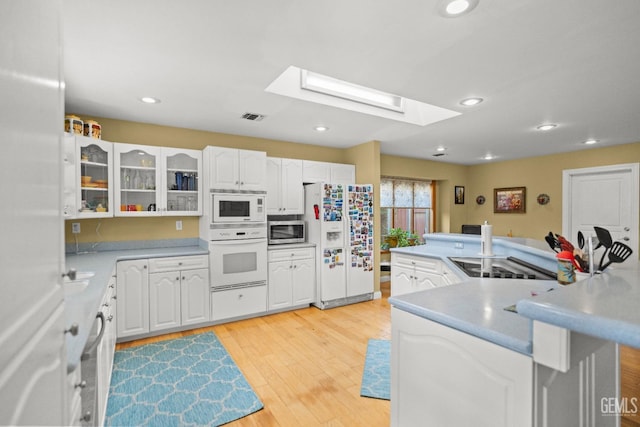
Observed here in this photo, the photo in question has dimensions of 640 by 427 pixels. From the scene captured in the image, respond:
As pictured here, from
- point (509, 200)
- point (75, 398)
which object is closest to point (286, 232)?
point (75, 398)

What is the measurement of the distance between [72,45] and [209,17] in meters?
0.99

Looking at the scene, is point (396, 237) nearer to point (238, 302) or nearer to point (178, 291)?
point (238, 302)

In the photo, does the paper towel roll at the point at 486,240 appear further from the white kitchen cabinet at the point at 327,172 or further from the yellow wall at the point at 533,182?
the yellow wall at the point at 533,182

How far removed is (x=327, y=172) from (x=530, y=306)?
3.86 metres

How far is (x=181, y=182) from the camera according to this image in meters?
3.63

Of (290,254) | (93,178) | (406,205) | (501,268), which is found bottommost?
(290,254)

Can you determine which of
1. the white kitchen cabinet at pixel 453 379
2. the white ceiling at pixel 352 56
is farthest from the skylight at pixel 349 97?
the white kitchen cabinet at pixel 453 379

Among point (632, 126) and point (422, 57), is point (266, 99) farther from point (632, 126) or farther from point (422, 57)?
point (632, 126)

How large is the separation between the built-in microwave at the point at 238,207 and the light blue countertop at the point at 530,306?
2608mm

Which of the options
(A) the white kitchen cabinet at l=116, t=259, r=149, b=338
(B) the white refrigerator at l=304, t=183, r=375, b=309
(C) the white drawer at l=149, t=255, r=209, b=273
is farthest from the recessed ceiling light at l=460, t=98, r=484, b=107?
(A) the white kitchen cabinet at l=116, t=259, r=149, b=338

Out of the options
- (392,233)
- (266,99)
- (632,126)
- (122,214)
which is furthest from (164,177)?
(632,126)

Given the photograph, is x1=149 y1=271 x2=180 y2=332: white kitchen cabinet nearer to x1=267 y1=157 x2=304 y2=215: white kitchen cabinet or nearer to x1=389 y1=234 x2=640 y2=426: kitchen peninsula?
x1=267 y1=157 x2=304 y2=215: white kitchen cabinet

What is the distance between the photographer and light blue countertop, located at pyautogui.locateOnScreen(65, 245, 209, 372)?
1.18 metres

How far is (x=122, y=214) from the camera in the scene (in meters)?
3.31
